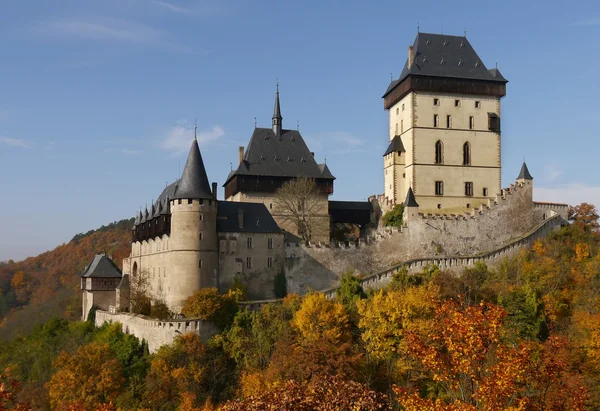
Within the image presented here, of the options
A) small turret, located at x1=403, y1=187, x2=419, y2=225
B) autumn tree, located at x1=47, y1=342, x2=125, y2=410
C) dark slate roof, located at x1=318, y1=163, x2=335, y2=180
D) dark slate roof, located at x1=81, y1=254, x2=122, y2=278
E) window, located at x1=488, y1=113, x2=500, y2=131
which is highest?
window, located at x1=488, y1=113, x2=500, y2=131

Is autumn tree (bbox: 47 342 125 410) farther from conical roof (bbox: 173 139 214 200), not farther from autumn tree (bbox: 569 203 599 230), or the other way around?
autumn tree (bbox: 569 203 599 230)

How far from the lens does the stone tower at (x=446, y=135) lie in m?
46.5

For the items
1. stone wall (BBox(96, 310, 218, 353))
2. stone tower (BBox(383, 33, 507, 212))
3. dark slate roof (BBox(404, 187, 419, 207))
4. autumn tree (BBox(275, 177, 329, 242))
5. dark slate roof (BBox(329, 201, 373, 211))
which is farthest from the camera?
dark slate roof (BBox(329, 201, 373, 211))

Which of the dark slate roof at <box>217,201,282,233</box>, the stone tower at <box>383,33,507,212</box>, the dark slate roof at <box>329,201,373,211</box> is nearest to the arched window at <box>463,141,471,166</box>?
the stone tower at <box>383,33,507,212</box>

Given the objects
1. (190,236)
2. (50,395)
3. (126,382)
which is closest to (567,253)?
(190,236)

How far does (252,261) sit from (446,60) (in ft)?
65.4

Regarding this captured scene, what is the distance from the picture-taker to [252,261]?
130 feet

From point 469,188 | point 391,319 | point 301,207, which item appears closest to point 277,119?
point 301,207

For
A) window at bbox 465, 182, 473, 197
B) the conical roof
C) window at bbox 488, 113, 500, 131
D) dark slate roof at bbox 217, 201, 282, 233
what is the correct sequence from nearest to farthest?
the conical roof
dark slate roof at bbox 217, 201, 282, 233
window at bbox 465, 182, 473, 197
window at bbox 488, 113, 500, 131

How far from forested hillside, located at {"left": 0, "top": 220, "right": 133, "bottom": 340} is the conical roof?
27921 millimetres

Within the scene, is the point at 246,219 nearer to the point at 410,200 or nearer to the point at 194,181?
the point at 194,181

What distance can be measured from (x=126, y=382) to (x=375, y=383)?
40.9 feet

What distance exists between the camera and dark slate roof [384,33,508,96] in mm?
47406

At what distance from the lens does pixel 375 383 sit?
31.0 metres
